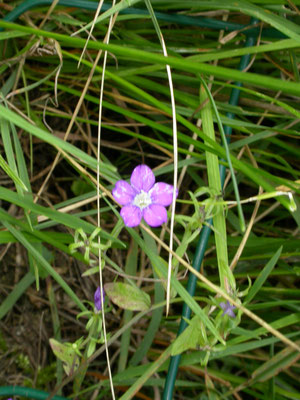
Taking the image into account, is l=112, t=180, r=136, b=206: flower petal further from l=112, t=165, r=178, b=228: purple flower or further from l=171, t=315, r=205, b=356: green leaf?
l=171, t=315, r=205, b=356: green leaf

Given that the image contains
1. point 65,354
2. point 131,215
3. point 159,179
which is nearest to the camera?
point 131,215

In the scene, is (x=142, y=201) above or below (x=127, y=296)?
above

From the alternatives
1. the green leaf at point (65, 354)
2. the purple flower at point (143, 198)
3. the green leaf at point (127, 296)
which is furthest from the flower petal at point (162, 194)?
the green leaf at point (65, 354)

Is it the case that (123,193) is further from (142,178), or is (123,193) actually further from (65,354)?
(65,354)

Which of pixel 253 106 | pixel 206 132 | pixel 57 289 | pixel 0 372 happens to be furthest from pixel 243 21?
pixel 0 372

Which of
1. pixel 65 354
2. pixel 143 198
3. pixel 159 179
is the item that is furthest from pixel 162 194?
pixel 159 179

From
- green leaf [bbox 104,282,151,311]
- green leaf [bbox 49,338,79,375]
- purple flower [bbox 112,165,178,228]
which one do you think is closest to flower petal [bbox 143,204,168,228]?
purple flower [bbox 112,165,178,228]

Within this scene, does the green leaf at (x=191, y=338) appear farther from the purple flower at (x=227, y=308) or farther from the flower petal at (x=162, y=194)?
the flower petal at (x=162, y=194)
